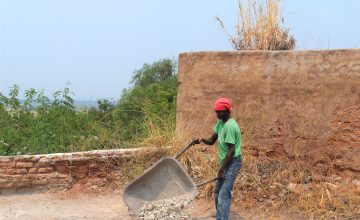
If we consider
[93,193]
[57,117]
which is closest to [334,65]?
[93,193]

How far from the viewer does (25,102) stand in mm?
8836

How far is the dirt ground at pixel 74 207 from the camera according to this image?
5.86 meters

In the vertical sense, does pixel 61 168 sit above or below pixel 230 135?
below

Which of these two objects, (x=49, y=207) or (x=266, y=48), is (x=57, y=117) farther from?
(x=266, y=48)

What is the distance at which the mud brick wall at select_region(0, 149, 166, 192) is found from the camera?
6566 mm

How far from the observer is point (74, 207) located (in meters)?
6.32

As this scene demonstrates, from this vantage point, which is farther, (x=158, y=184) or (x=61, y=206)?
(x=61, y=206)

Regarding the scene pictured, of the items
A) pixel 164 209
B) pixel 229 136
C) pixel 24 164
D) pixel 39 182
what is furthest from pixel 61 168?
pixel 229 136

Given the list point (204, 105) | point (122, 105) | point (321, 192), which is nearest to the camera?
point (321, 192)

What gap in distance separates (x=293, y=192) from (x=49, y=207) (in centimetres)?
293

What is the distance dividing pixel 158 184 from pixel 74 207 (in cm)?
133

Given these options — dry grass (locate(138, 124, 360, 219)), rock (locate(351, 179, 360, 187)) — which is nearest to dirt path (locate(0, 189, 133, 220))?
dry grass (locate(138, 124, 360, 219))

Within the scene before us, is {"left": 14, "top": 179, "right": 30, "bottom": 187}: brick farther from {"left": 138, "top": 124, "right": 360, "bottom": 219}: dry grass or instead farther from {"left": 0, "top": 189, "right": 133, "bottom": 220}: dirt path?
{"left": 138, "top": 124, "right": 360, "bottom": 219}: dry grass

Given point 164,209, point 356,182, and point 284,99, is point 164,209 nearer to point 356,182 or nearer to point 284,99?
point 284,99
